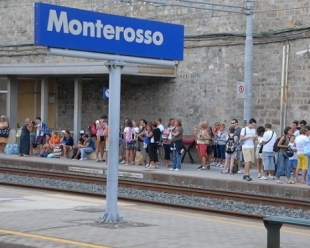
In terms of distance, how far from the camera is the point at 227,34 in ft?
90.2

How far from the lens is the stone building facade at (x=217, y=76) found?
25.7m

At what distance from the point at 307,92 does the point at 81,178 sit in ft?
26.9

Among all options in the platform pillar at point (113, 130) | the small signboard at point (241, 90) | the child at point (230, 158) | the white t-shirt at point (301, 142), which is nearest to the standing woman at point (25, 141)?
the small signboard at point (241, 90)

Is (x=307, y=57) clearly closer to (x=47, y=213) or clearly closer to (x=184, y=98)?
(x=184, y=98)

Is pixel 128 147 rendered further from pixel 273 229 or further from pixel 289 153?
pixel 273 229

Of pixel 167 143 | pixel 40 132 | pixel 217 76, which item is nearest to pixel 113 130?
pixel 167 143

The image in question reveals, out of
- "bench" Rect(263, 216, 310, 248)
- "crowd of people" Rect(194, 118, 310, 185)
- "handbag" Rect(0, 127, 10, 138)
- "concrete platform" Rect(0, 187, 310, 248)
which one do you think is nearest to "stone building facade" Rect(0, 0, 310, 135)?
"handbag" Rect(0, 127, 10, 138)

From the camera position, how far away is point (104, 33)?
11.6 metres

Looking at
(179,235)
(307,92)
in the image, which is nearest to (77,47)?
(179,235)

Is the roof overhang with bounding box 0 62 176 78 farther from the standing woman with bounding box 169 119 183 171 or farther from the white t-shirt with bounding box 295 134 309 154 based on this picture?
the white t-shirt with bounding box 295 134 309 154

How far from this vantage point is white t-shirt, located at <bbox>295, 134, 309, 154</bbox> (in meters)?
19.9

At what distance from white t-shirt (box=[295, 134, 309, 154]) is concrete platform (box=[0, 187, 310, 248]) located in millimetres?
6059

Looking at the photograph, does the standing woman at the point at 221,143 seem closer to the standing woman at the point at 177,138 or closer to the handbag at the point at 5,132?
the standing woman at the point at 177,138

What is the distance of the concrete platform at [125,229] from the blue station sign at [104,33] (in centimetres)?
262
